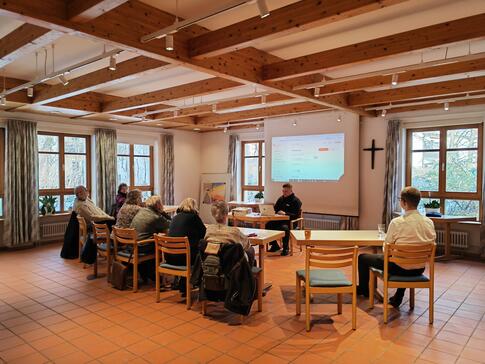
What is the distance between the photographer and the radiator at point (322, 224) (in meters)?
8.02

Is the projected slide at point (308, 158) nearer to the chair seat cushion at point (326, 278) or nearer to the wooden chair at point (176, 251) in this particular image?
the chair seat cushion at point (326, 278)

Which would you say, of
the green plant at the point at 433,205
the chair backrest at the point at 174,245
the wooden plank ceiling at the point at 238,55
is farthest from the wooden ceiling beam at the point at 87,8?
the green plant at the point at 433,205

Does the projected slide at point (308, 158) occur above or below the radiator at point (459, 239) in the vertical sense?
above

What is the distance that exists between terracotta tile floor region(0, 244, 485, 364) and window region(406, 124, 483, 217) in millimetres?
2463

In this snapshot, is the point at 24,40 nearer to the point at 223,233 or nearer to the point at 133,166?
the point at 223,233

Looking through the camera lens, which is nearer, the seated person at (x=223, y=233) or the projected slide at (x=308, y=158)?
the seated person at (x=223, y=233)

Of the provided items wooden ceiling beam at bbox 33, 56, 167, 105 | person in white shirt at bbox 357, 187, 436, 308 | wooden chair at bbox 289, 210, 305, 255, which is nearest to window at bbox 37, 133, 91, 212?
wooden ceiling beam at bbox 33, 56, 167, 105

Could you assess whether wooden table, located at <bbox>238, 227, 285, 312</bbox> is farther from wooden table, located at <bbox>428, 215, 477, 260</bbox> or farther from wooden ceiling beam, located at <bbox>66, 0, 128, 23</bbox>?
wooden table, located at <bbox>428, 215, 477, 260</bbox>

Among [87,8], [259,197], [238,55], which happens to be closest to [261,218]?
[259,197]

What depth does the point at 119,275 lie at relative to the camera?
473 cm

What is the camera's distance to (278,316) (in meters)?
3.88

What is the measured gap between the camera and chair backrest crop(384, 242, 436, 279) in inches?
141

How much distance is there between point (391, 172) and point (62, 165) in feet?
22.6

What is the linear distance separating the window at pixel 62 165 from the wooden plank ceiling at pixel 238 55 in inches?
48.0
